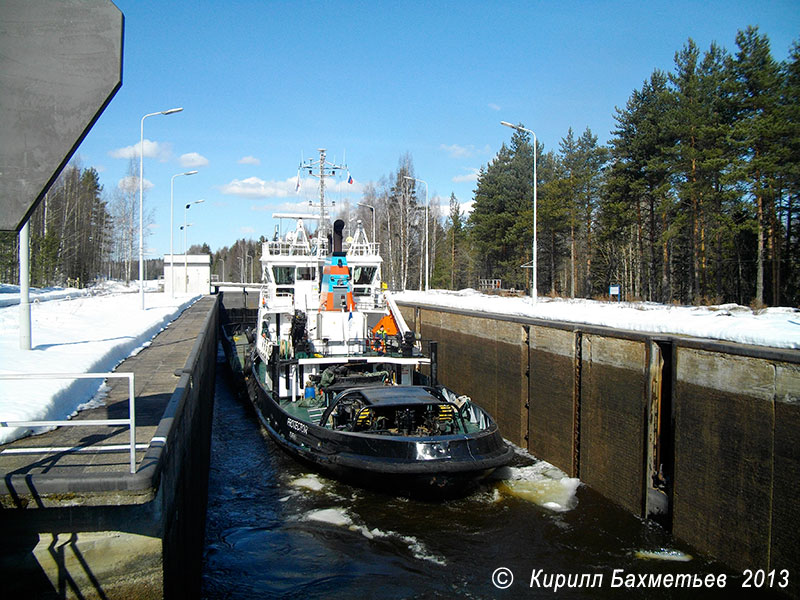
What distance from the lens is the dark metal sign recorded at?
11.4ft

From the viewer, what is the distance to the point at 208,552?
9.30m

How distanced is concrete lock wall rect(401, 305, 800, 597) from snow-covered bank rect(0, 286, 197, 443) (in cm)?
919

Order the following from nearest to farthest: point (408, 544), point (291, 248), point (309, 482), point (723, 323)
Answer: point (408, 544) → point (723, 323) → point (309, 482) → point (291, 248)

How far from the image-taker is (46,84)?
3.54 meters

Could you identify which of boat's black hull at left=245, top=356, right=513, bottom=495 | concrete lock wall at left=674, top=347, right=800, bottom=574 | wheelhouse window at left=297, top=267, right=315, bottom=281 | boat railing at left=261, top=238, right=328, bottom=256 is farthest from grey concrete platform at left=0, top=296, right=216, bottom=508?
boat railing at left=261, top=238, right=328, bottom=256

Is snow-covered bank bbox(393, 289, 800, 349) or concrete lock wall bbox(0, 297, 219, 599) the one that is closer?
concrete lock wall bbox(0, 297, 219, 599)

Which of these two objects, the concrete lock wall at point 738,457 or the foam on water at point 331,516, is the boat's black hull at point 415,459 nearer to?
the foam on water at point 331,516

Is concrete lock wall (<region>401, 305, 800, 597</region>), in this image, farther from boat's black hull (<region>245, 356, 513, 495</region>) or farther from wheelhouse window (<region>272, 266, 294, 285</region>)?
wheelhouse window (<region>272, 266, 294, 285</region>)

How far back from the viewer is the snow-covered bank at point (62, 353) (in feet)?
23.3

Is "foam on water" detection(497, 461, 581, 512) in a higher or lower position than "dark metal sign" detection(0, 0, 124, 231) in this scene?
lower

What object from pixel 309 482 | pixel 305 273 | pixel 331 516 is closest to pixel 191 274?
pixel 305 273

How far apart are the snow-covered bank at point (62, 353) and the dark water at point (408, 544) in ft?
11.3

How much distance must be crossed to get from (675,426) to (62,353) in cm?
1158

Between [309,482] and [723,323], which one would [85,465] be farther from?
[723,323]
